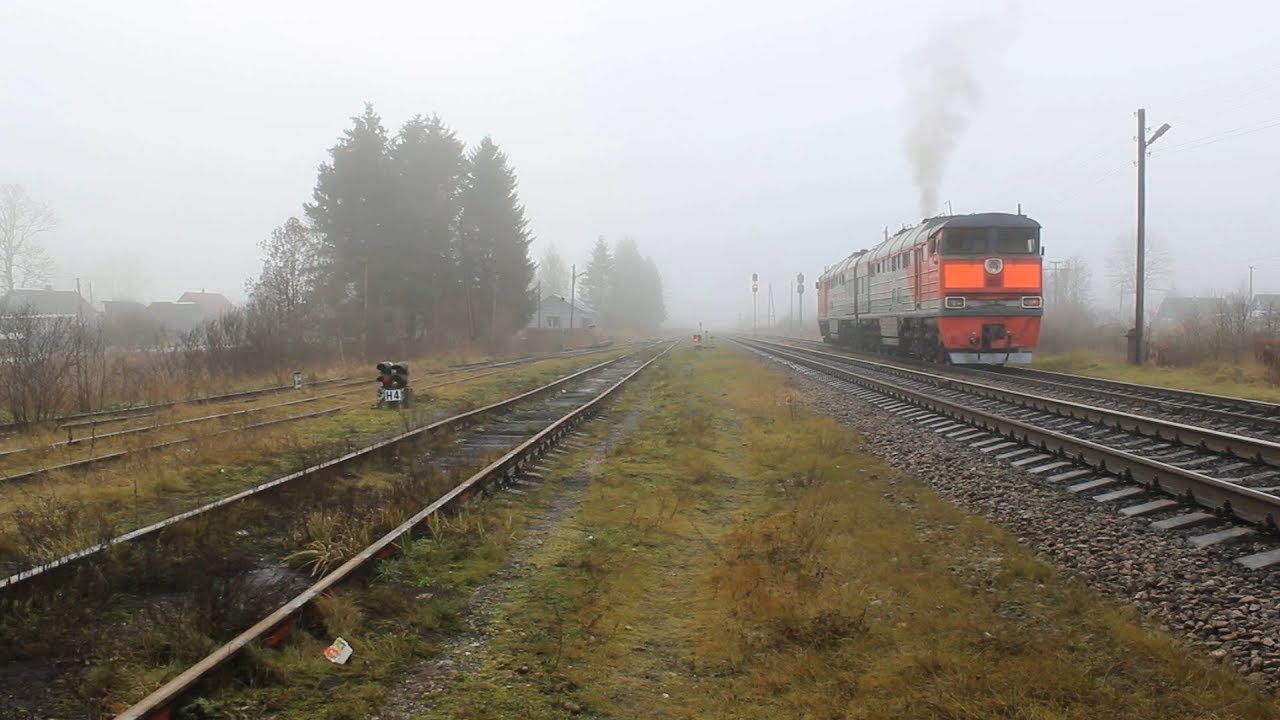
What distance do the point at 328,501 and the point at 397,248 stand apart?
30022mm

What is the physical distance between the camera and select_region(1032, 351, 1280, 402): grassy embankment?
15277 millimetres

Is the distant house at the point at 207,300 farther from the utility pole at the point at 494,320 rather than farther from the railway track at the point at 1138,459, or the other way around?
the railway track at the point at 1138,459

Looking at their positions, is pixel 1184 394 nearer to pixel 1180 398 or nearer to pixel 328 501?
pixel 1180 398

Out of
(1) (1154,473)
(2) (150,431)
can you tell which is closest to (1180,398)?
(1) (1154,473)

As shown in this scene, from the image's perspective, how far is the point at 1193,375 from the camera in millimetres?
18422

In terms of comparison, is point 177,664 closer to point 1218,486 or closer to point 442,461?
point 442,461

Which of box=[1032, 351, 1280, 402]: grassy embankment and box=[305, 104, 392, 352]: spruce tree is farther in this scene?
box=[305, 104, 392, 352]: spruce tree

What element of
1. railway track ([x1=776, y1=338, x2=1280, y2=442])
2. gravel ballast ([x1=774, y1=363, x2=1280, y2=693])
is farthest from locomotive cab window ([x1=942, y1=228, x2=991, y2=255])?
gravel ballast ([x1=774, y1=363, x2=1280, y2=693])

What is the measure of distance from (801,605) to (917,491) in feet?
11.2

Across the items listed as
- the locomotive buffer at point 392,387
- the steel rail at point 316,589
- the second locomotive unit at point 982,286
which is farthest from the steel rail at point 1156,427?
the locomotive buffer at point 392,387

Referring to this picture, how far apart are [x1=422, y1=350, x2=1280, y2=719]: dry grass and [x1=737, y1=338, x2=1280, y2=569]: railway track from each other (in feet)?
4.37

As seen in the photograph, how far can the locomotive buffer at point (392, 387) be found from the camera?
1538 cm

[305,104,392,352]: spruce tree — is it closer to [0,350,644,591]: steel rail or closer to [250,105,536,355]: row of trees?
[250,105,536,355]: row of trees

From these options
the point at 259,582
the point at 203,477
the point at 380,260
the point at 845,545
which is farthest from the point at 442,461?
the point at 380,260
